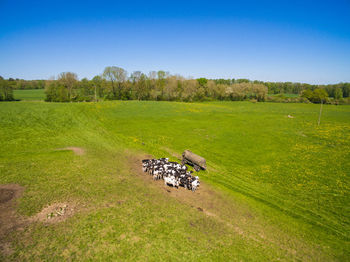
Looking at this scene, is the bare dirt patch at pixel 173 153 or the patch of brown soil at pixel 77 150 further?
the bare dirt patch at pixel 173 153

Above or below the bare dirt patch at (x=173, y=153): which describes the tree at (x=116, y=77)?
above

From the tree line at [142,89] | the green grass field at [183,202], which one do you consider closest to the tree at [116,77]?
the tree line at [142,89]

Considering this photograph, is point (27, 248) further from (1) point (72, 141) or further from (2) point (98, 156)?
(1) point (72, 141)

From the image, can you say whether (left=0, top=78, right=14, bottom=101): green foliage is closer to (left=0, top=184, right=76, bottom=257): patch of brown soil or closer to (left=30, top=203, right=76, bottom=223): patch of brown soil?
(left=0, top=184, right=76, bottom=257): patch of brown soil

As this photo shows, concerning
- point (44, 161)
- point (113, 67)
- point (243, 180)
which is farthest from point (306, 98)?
point (44, 161)

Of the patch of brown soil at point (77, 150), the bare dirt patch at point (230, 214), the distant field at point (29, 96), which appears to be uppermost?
the distant field at point (29, 96)

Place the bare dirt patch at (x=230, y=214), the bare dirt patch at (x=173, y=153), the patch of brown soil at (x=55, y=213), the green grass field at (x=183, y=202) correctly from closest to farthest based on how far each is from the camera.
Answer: the green grass field at (x=183, y=202) < the bare dirt patch at (x=230, y=214) < the patch of brown soil at (x=55, y=213) < the bare dirt patch at (x=173, y=153)

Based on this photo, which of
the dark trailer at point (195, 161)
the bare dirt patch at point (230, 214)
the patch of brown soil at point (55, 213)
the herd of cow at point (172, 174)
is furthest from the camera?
the dark trailer at point (195, 161)

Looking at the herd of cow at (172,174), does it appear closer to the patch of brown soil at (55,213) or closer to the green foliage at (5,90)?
the patch of brown soil at (55,213)
